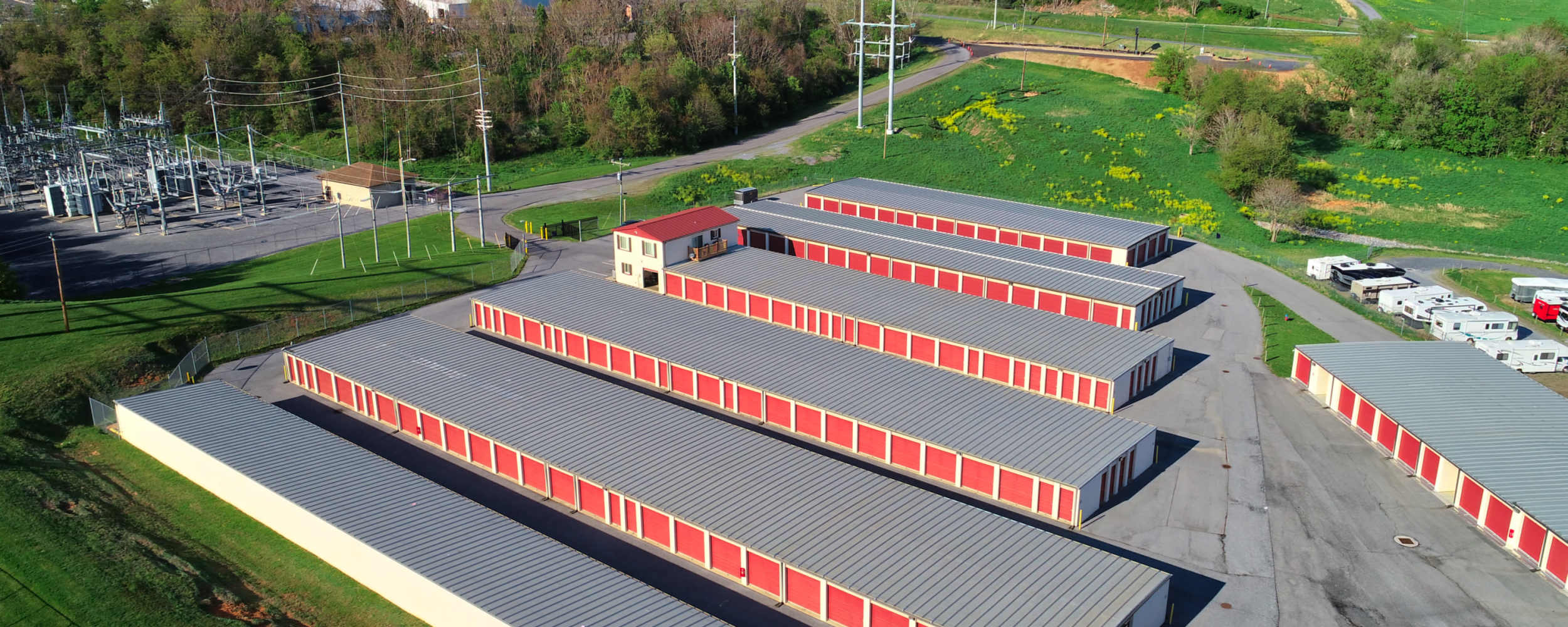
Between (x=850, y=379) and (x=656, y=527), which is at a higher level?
(x=850, y=379)

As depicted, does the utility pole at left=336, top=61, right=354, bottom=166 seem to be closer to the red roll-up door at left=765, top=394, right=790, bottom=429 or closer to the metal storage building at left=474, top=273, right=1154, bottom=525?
the metal storage building at left=474, top=273, right=1154, bottom=525

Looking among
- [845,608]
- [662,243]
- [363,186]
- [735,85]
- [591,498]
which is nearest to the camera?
[845,608]

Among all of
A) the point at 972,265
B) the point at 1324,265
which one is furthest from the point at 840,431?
the point at 1324,265

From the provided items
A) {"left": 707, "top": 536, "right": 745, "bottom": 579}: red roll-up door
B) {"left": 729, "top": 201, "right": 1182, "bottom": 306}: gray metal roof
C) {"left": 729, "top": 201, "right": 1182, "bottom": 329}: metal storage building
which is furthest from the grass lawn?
{"left": 707, "top": 536, "right": 745, "bottom": 579}: red roll-up door

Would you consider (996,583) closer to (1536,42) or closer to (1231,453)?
(1231,453)

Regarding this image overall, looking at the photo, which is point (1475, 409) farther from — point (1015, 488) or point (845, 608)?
point (845, 608)
